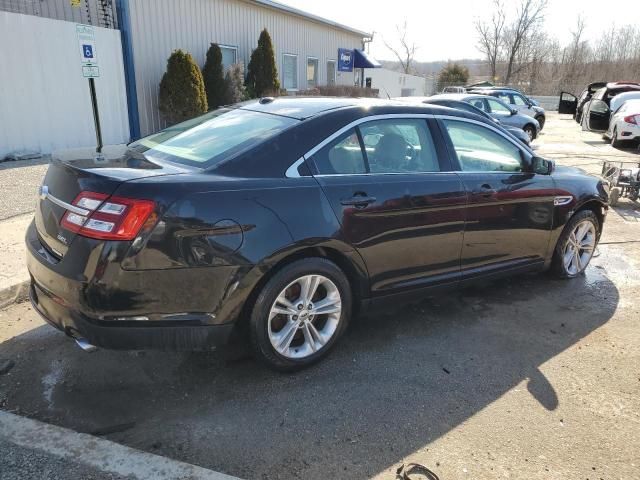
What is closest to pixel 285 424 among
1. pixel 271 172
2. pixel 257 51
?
pixel 271 172

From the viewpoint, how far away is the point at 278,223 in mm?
2936

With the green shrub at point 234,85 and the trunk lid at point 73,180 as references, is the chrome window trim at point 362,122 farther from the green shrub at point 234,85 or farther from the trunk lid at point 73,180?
the green shrub at point 234,85

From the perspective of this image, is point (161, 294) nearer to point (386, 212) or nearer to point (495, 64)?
point (386, 212)

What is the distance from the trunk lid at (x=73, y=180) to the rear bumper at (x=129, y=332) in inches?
13.0

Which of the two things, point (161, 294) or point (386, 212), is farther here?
point (386, 212)

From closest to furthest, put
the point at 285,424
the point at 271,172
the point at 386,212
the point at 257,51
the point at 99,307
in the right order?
1. the point at 99,307
2. the point at 285,424
3. the point at 271,172
4. the point at 386,212
5. the point at 257,51

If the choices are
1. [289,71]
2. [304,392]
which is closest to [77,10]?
[289,71]

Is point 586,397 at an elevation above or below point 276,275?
below

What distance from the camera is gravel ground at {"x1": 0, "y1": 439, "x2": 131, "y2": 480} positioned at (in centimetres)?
227

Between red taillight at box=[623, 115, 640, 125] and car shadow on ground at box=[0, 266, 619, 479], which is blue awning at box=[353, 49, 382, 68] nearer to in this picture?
red taillight at box=[623, 115, 640, 125]

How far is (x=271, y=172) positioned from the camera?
301 cm

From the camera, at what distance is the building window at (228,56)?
14768 mm

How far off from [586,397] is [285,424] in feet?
6.00

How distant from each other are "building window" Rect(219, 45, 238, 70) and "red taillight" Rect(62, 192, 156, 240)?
1299 centimetres
